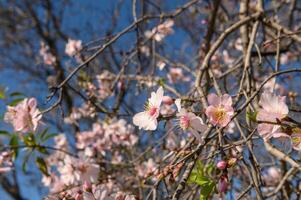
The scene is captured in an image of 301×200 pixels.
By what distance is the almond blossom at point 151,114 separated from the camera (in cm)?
128

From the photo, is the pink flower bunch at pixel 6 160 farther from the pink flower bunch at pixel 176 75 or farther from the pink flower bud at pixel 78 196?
the pink flower bunch at pixel 176 75

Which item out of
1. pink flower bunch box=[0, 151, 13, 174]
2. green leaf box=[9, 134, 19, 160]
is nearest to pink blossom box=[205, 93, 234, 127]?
green leaf box=[9, 134, 19, 160]

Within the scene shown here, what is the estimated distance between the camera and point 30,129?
178 cm

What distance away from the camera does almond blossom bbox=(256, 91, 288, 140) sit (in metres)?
1.09

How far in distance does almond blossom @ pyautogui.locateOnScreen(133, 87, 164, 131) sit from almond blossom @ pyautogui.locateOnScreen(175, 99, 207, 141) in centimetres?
10

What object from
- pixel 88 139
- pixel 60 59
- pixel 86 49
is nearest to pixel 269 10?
pixel 86 49

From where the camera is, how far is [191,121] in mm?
1186

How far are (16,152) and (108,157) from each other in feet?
6.46

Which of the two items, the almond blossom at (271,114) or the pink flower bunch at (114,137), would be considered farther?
the pink flower bunch at (114,137)

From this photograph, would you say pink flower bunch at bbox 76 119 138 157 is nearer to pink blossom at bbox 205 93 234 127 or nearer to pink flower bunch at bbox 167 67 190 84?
pink flower bunch at bbox 167 67 190 84

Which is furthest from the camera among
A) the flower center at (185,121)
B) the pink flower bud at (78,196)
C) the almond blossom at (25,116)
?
the almond blossom at (25,116)

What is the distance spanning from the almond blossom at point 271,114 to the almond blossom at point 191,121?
0.15 m

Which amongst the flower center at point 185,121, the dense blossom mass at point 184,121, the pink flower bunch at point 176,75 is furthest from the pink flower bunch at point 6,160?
the pink flower bunch at point 176,75

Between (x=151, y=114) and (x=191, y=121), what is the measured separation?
5.9 inches
